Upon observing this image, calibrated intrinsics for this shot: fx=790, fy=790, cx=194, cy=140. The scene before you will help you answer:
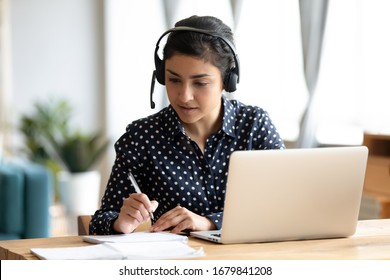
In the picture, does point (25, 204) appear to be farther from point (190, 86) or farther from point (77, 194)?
point (190, 86)

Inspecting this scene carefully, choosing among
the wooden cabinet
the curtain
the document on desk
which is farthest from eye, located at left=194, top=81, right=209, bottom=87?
the curtain

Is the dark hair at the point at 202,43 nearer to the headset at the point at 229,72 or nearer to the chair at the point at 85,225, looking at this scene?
the headset at the point at 229,72

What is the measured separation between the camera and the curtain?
4.41 m

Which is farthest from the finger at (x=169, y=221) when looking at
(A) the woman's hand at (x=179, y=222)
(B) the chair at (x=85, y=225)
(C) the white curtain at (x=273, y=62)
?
(C) the white curtain at (x=273, y=62)

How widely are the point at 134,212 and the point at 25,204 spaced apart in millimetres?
2702

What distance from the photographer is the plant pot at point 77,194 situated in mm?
6855

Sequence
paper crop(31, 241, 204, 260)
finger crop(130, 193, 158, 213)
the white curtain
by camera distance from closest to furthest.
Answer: paper crop(31, 241, 204, 260) < finger crop(130, 193, 158, 213) < the white curtain

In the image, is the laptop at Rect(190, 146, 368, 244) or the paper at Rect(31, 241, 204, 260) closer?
the paper at Rect(31, 241, 204, 260)

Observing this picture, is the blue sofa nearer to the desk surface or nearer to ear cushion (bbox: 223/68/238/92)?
ear cushion (bbox: 223/68/238/92)

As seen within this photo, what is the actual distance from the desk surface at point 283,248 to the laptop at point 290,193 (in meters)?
0.03
